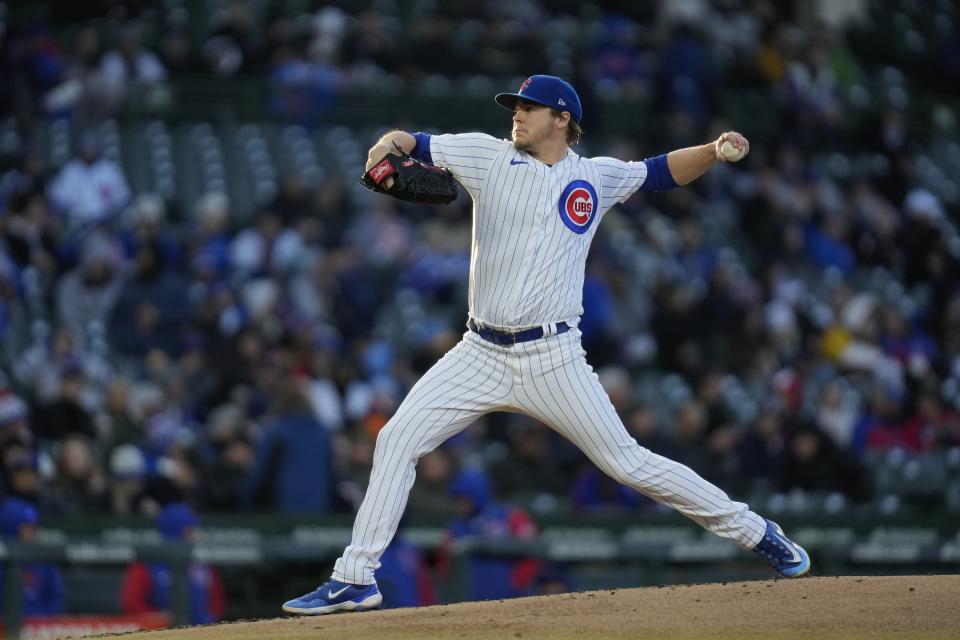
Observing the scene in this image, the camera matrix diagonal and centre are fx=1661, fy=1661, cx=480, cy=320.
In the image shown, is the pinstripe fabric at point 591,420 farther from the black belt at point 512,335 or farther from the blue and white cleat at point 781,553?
the blue and white cleat at point 781,553

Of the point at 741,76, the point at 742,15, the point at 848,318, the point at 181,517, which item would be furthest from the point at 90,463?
the point at 742,15

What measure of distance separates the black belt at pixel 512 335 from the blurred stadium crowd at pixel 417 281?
381 cm

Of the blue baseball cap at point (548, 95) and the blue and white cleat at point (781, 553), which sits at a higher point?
the blue baseball cap at point (548, 95)

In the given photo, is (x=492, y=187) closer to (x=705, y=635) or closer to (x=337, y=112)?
(x=705, y=635)

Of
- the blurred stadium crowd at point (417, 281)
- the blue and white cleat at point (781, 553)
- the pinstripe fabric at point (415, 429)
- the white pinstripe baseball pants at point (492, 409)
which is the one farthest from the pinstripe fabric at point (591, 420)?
the blurred stadium crowd at point (417, 281)

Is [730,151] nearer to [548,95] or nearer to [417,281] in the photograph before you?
[548,95]

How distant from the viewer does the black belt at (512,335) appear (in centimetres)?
591

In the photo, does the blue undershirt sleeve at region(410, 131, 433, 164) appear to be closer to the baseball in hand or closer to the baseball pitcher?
the baseball pitcher

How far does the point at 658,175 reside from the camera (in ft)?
20.6

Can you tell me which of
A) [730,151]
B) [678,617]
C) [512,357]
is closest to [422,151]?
[512,357]

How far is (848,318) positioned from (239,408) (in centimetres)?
555

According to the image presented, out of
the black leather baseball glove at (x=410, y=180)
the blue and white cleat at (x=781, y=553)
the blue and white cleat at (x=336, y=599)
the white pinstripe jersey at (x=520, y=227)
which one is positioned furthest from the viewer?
the blue and white cleat at (x=781, y=553)

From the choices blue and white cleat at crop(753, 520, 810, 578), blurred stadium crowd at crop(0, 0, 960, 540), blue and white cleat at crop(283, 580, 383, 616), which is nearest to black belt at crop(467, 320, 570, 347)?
blue and white cleat at crop(283, 580, 383, 616)

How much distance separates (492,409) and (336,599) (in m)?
0.89
